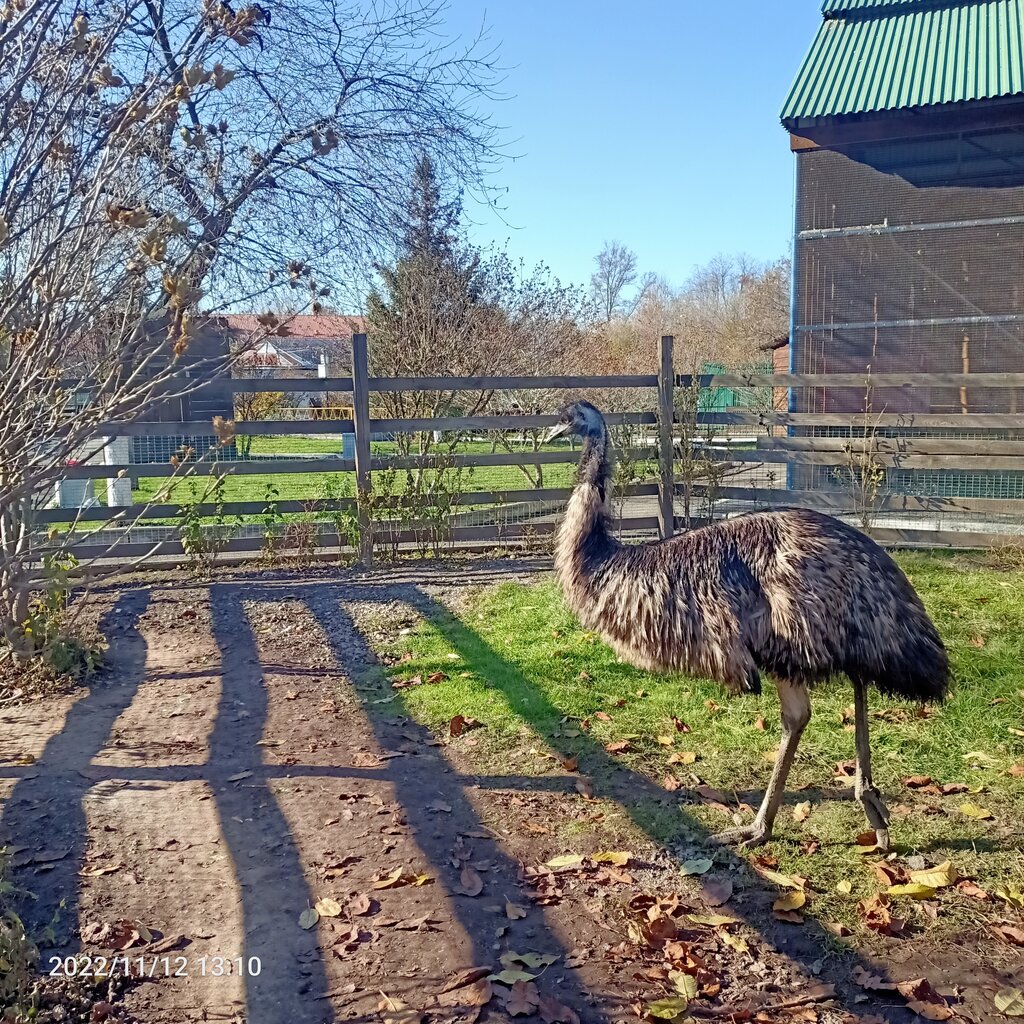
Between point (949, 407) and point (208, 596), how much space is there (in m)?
8.68

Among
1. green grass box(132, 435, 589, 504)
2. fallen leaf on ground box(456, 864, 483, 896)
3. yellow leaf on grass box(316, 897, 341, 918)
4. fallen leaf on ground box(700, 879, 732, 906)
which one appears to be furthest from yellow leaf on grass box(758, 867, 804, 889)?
green grass box(132, 435, 589, 504)

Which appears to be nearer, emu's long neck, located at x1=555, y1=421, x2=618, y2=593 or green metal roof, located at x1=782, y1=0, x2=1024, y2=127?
emu's long neck, located at x1=555, y1=421, x2=618, y2=593

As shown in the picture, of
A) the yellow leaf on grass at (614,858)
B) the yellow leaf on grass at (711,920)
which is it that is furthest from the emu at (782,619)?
the yellow leaf on grass at (711,920)

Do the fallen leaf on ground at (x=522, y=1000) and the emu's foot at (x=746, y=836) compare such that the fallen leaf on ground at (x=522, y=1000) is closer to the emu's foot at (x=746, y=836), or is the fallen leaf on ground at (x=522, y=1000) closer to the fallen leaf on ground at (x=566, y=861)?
the fallen leaf on ground at (x=566, y=861)

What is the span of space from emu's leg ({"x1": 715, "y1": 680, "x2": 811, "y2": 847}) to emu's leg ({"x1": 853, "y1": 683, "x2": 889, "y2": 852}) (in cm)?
21

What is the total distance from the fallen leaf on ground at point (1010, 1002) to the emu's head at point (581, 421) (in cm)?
292

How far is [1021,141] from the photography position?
1146 cm

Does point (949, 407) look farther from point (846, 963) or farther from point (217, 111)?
point (846, 963)

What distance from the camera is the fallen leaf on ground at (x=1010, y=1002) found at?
2834 mm

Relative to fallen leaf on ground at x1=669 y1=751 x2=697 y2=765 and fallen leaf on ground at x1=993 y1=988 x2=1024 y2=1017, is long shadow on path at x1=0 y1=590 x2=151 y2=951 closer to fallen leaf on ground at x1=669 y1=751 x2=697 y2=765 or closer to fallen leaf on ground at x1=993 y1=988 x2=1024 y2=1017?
fallen leaf on ground at x1=669 y1=751 x2=697 y2=765

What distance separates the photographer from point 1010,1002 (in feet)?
9.39

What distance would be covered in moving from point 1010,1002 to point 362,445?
693 centimetres

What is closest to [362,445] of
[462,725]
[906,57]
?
[462,725]

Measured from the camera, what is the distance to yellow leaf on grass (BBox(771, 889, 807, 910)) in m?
3.38
